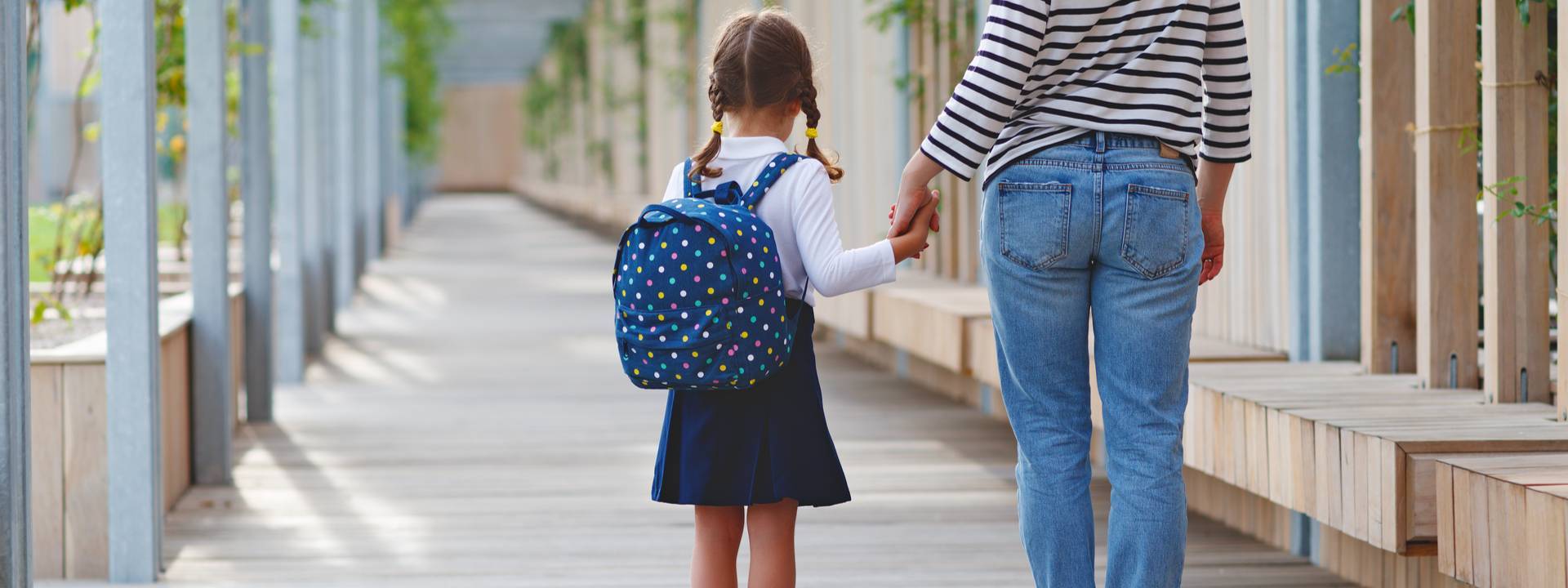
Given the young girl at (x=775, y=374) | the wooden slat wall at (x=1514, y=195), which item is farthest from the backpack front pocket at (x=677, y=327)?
the wooden slat wall at (x=1514, y=195)

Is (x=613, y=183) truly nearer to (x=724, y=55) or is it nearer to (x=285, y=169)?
(x=285, y=169)

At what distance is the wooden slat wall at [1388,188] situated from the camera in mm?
3521

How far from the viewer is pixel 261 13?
19.6ft

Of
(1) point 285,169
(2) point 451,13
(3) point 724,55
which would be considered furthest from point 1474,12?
(2) point 451,13

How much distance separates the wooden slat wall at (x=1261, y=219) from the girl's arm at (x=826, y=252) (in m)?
1.91

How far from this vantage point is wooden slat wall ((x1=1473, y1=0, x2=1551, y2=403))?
10.1 ft

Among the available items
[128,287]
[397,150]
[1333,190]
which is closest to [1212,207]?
[1333,190]

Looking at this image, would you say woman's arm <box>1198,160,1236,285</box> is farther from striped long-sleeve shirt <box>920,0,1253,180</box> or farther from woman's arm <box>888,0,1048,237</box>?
woman's arm <box>888,0,1048,237</box>

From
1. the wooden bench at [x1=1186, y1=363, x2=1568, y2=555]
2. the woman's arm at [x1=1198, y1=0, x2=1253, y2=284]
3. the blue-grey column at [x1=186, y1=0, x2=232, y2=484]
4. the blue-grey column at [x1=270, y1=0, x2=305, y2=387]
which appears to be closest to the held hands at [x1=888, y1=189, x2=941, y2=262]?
the woman's arm at [x1=1198, y1=0, x2=1253, y2=284]

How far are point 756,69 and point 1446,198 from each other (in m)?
1.57

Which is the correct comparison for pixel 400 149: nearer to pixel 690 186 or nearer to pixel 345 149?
pixel 345 149

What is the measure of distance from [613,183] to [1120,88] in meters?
17.9

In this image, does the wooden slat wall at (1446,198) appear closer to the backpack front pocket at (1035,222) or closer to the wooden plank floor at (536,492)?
the wooden plank floor at (536,492)

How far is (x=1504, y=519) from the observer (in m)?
2.32
